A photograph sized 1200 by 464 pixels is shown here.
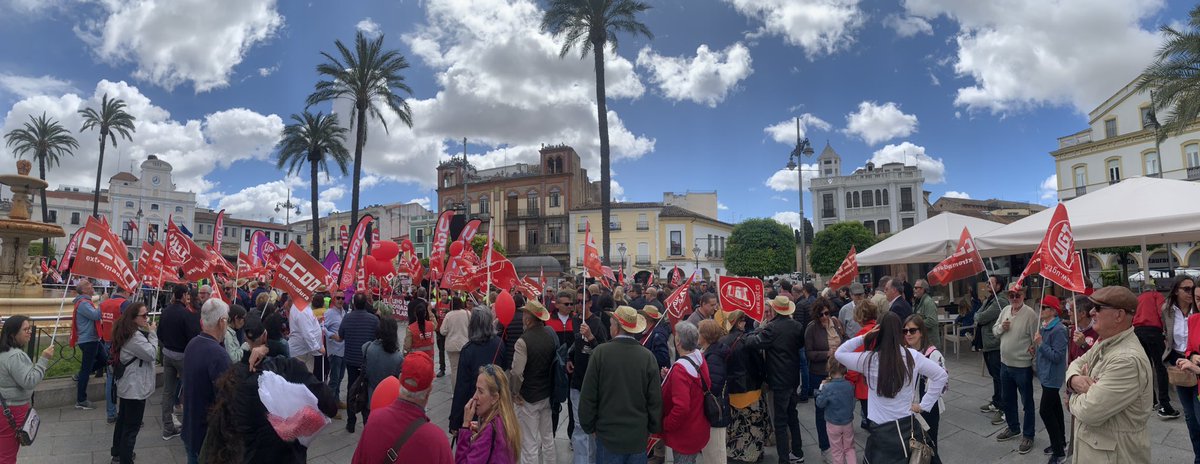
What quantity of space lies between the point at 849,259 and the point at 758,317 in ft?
18.7

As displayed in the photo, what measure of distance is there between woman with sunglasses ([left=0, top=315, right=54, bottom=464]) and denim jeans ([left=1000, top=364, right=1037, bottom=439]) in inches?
350

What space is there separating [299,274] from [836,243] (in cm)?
4146

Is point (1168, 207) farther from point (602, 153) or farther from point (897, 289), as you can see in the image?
point (602, 153)

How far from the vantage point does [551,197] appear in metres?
55.8

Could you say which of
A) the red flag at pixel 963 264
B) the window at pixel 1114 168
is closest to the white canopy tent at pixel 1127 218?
the red flag at pixel 963 264

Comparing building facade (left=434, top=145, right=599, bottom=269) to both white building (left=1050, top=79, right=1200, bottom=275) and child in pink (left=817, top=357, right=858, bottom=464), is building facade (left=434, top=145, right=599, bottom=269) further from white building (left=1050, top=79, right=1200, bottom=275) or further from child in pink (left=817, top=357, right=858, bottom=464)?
child in pink (left=817, top=357, right=858, bottom=464)

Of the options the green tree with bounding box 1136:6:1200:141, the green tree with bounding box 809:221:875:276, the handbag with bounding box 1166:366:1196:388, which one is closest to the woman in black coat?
the handbag with bounding box 1166:366:1196:388

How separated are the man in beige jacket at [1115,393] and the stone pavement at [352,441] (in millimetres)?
3059

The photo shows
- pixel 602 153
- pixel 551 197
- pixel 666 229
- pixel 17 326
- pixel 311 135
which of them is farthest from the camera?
pixel 551 197

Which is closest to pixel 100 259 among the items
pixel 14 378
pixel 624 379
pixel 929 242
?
pixel 14 378

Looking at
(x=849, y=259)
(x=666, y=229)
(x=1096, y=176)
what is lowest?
(x=849, y=259)

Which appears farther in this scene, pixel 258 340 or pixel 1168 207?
pixel 1168 207

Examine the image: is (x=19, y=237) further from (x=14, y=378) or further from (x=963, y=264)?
(x=963, y=264)

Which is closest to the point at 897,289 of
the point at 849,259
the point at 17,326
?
the point at 849,259
